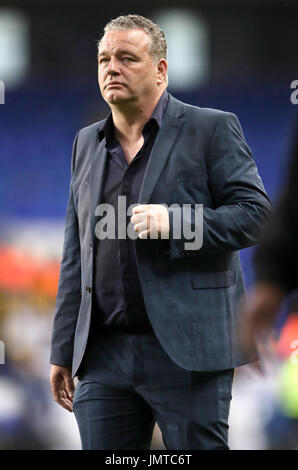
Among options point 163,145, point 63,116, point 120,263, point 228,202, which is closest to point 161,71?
point 163,145

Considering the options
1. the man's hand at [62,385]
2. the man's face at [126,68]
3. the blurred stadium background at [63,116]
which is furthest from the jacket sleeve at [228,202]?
the blurred stadium background at [63,116]

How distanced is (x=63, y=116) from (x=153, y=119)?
3.23 metres

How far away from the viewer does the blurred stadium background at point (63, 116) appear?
15.6 feet

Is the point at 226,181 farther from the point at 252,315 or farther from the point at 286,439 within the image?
the point at 286,439

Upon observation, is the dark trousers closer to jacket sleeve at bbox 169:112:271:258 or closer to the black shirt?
the black shirt

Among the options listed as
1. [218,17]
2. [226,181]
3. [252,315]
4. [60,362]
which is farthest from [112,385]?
[218,17]

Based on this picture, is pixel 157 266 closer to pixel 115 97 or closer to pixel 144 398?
pixel 144 398

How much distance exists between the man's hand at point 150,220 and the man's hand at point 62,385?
0.57 meters

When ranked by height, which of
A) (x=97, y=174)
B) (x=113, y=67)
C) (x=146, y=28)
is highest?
(x=146, y=28)

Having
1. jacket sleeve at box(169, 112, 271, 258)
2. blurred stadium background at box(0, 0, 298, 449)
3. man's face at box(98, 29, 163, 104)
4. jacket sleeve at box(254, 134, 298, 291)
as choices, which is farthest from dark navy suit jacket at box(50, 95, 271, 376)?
blurred stadium background at box(0, 0, 298, 449)

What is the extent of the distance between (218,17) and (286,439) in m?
2.33

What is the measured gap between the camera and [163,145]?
7.51 ft

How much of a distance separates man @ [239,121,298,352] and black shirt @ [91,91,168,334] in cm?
100

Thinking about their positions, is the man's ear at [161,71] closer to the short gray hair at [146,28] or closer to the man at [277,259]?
the short gray hair at [146,28]
